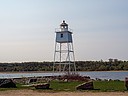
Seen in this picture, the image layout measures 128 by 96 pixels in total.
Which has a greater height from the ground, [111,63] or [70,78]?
[111,63]

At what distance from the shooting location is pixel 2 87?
39.2 meters

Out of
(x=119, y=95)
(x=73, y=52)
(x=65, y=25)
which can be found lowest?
(x=119, y=95)

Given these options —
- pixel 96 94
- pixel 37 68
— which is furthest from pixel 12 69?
pixel 96 94

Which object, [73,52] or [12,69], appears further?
[12,69]

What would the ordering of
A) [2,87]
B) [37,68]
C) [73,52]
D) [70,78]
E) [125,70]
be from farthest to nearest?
[37,68] < [125,70] < [73,52] < [70,78] < [2,87]

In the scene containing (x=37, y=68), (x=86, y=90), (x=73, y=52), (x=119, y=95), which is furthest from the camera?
(x=37, y=68)

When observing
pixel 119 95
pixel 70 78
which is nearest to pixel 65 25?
pixel 70 78

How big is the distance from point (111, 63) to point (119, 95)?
124874mm

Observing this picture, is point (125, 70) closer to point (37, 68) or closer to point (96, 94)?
point (37, 68)

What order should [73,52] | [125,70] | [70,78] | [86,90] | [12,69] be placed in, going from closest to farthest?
[86,90], [70,78], [73,52], [125,70], [12,69]

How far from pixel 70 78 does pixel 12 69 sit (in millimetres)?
105705

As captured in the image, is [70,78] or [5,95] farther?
[70,78]

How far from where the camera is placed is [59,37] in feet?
217

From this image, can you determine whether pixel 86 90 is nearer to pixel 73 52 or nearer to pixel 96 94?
pixel 96 94
